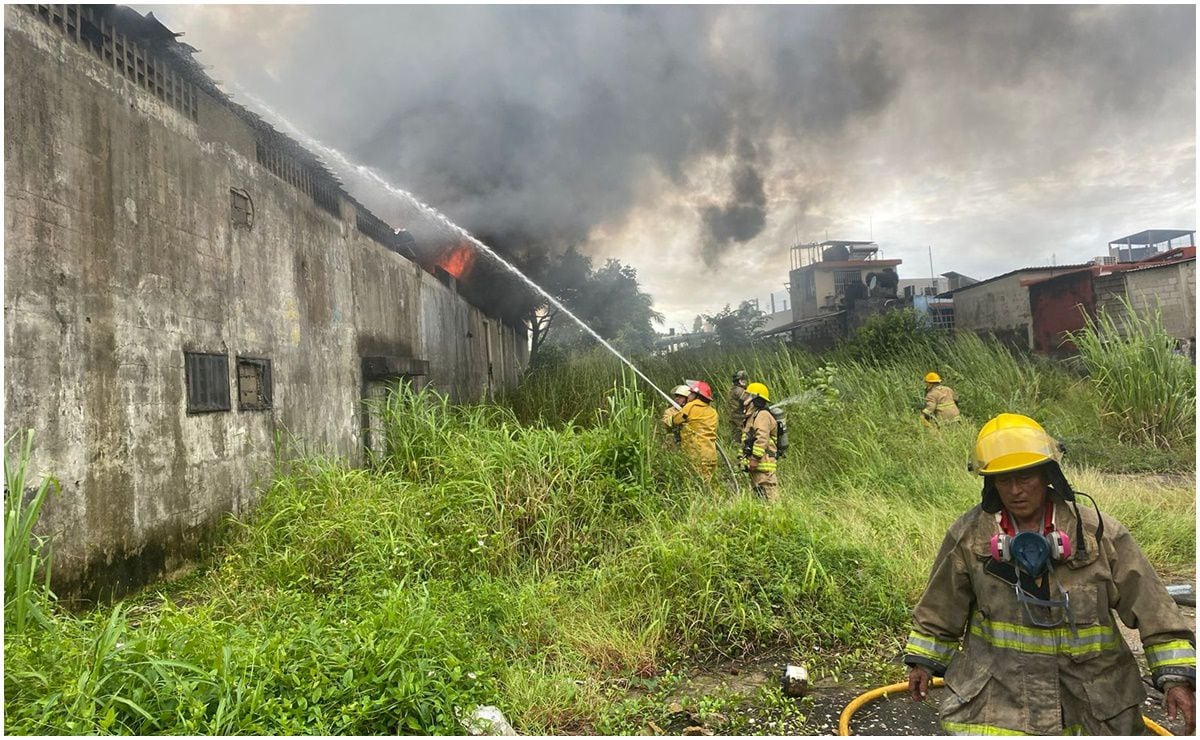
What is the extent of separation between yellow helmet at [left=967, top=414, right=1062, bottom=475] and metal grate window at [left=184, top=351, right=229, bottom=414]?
4661mm

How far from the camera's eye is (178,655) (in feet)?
8.76

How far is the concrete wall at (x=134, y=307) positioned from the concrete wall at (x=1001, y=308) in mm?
18858

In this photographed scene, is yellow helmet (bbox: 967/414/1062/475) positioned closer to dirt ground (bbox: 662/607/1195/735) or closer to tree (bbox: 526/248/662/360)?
dirt ground (bbox: 662/607/1195/735)

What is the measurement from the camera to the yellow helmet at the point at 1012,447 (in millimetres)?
2018

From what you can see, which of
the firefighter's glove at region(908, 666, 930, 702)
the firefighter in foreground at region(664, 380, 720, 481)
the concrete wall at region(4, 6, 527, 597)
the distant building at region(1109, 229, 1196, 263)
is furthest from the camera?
the distant building at region(1109, 229, 1196, 263)

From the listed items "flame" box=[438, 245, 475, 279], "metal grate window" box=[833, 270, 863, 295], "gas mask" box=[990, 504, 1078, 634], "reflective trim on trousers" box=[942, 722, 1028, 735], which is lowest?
"reflective trim on trousers" box=[942, 722, 1028, 735]

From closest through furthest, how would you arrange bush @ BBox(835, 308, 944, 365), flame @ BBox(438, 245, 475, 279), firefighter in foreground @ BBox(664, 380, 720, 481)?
firefighter in foreground @ BBox(664, 380, 720, 481), flame @ BBox(438, 245, 475, 279), bush @ BBox(835, 308, 944, 365)

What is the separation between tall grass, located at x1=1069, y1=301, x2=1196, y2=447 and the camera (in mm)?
8664

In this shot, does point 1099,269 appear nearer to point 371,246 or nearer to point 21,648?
point 371,246

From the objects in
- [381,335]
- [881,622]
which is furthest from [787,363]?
[881,622]

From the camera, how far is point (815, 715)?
3.12 m

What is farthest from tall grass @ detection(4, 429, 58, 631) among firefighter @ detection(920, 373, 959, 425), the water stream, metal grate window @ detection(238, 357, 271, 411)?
firefighter @ detection(920, 373, 959, 425)

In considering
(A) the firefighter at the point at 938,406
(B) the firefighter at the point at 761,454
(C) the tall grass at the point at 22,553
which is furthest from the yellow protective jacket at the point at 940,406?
(C) the tall grass at the point at 22,553

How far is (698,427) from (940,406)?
4.68 metres
